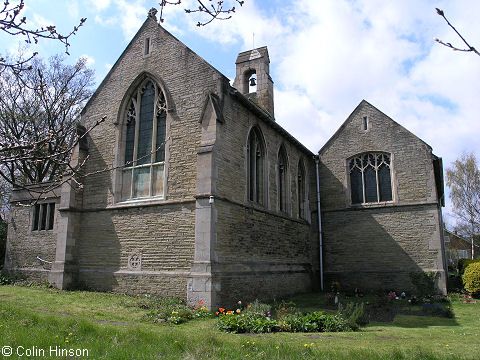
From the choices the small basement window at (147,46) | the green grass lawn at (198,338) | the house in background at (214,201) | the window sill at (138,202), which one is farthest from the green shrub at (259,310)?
the small basement window at (147,46)

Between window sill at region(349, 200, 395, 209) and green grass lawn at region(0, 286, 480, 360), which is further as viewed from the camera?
window sill at region(349, 200, 395, 209)

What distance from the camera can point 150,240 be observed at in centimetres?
1356

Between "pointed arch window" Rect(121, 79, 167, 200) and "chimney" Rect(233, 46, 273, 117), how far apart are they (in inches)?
347

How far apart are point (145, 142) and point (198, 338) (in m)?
9.45

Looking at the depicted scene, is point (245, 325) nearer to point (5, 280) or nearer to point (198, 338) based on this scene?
point (198, 338)

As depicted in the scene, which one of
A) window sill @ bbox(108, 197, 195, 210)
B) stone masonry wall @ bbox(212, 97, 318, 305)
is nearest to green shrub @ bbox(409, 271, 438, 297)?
stone masonry wall @ bbox(212, 97, 318, 305)

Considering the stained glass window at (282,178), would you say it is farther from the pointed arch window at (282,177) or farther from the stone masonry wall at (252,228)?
the stone masonry wall at (252,228)

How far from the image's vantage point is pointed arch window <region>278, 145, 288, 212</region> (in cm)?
1822

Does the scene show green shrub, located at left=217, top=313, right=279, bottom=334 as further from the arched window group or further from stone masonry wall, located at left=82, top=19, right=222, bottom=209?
the arched window group

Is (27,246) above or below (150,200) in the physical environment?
below

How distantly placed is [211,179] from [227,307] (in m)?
4.00

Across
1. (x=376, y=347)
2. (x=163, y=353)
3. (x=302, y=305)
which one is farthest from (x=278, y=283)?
(x=163, y=353)

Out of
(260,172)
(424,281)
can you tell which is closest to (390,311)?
(424,281)

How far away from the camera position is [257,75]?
23.4 m
